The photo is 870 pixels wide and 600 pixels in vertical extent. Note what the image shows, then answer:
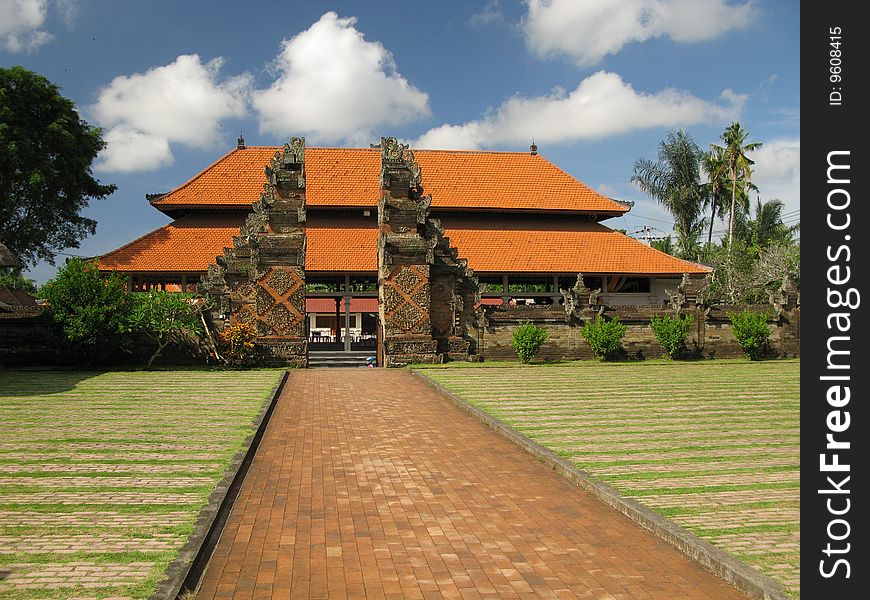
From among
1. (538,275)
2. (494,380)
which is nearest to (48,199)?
(538,275)

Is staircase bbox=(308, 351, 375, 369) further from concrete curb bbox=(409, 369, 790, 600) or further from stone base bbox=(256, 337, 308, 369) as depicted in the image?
concrete curb bbox=(409, 369, 790, 600)

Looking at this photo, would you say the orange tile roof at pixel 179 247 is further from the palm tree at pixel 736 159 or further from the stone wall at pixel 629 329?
the palm tree at pixel 736 159

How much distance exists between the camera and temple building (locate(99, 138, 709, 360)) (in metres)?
27.0

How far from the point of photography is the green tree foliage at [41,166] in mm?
31625

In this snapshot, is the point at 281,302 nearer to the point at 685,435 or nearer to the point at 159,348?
the point at 159,348

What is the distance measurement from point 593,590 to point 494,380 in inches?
493

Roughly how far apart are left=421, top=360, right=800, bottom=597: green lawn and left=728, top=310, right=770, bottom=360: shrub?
4.08 meters

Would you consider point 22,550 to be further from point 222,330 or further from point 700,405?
point 222,330

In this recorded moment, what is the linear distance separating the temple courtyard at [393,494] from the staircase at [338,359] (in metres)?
9.83

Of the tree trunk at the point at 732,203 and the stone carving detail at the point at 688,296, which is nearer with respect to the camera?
the stone carving detail at the point at 688,296

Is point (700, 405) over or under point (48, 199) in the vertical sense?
under

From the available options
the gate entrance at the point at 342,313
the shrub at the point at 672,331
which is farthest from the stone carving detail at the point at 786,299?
the gate entrance at the point at 342,313

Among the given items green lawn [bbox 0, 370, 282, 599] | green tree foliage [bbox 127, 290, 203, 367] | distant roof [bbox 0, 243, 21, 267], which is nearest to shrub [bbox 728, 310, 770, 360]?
green lawn [bbox 0, 370, 282, 599]

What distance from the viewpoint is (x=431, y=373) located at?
62.3ft
